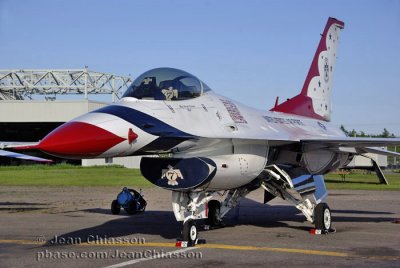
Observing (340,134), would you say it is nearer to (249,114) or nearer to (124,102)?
(249,114)

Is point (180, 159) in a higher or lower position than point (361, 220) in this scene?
higher

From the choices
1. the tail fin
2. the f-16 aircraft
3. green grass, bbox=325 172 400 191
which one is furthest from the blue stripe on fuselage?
green grass, bbox=325 172 400 191

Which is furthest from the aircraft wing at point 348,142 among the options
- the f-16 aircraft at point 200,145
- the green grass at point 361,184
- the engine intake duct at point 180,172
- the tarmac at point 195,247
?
the green grass at point 361,184

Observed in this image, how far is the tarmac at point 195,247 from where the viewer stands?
9820 millimetres

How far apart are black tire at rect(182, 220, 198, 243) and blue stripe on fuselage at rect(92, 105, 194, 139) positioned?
1734 mm

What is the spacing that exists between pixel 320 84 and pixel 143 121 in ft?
30.9

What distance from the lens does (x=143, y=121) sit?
33.9ft

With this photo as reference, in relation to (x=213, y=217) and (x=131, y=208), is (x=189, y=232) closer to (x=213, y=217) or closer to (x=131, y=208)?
(x=213, y=217)

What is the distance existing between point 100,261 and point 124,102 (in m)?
2.89

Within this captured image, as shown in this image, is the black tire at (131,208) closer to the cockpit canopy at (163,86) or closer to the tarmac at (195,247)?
the tarmac at (195,247)

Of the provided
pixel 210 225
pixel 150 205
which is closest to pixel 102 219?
pixel 210 225

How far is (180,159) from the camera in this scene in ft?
36.9

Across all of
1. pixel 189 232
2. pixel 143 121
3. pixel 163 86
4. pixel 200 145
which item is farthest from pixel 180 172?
pixel 163 86

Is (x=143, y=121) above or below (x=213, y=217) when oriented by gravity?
above
